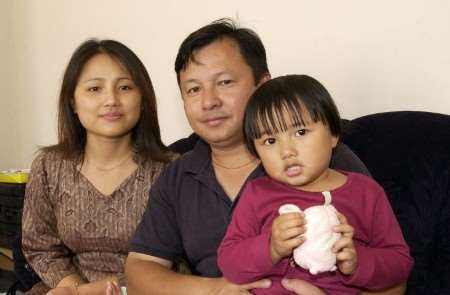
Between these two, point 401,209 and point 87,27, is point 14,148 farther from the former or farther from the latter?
point 401,209

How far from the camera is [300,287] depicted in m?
1.07

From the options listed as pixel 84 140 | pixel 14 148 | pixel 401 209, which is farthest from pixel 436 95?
pixel 14 148

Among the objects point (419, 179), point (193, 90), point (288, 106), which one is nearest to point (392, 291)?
point (419, 179)

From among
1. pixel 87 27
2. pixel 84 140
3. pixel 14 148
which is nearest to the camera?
pixel 84 140

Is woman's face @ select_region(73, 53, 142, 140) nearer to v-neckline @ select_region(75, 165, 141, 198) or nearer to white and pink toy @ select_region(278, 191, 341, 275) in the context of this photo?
v-neckline @ select_region(75, 165, 141, 198)

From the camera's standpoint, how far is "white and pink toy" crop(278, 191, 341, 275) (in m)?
0.97

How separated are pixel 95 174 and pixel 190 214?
1.73ft

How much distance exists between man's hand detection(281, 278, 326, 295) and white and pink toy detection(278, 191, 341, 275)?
0.08 meters

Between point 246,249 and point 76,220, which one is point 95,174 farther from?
point 246,249

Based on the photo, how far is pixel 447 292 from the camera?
4.28 ft

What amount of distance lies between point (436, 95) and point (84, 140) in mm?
1250

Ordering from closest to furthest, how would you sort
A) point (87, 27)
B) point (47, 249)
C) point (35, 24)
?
point (47, 249) < point (87, 27) < point (35, 24)

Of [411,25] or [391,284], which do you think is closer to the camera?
[391,284]

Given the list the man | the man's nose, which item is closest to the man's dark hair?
the man
